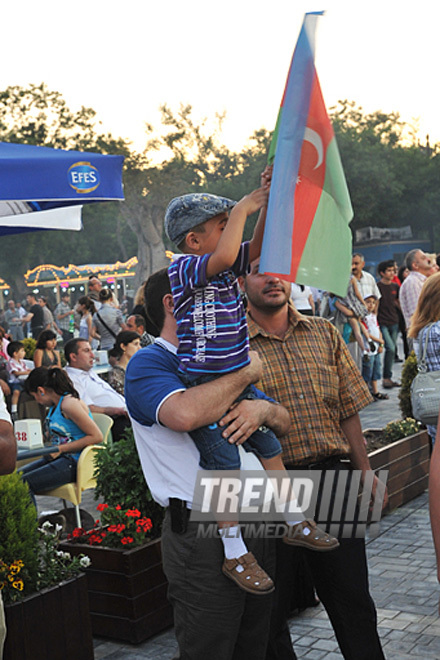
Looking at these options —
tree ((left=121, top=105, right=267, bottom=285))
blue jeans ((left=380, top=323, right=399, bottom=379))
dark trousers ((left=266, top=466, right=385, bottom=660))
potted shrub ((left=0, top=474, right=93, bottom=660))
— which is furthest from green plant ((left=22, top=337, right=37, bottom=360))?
tree ((left=121, top=105, right=267, bottom=285))

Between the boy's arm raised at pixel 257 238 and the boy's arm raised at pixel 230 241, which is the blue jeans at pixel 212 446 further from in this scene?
the boy's arm raised at pixel 257 238

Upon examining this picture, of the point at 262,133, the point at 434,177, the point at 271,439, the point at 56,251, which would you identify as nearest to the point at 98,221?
the point at 56,251

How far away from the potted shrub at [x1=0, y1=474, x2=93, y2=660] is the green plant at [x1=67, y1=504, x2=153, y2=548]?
519 mm

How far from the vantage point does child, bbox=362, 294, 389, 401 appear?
488 inches

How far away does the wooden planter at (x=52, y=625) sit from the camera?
388cm

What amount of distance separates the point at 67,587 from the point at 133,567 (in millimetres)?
539

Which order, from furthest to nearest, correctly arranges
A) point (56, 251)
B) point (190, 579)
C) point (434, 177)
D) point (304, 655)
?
point (56, 251) < point (434, 177) < point (304, 655) < point (190, 579)

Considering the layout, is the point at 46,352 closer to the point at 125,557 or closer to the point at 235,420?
the point at 125,557

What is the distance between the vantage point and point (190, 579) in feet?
8.73

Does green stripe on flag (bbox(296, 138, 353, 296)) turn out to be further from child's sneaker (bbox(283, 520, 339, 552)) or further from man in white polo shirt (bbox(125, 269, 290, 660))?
child's sneaker (bbox(283, 520, 339, 552))

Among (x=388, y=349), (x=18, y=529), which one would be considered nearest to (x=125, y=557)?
(x=18, y=529)

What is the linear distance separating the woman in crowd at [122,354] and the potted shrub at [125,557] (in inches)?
143

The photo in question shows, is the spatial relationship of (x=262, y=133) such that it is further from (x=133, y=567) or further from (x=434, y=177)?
(x=133, y=567)

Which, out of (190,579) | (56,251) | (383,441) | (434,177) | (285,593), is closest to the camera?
(190,579)
